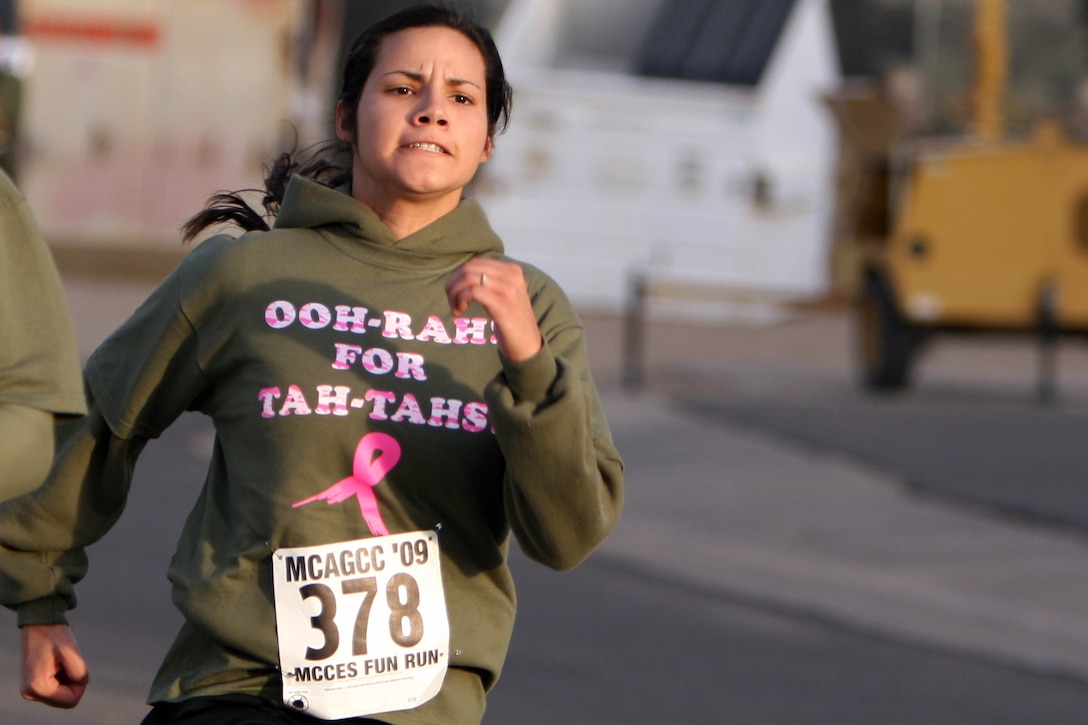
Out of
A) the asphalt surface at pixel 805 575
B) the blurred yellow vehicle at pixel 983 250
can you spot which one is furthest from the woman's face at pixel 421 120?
the blurred yellow vehicle at pixel 983 250

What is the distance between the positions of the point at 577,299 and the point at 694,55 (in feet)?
12.5

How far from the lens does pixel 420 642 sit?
2924 millimetres

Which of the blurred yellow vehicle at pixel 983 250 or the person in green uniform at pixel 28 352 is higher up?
the person in green uniform at pixel 28 352

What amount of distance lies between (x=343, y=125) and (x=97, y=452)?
0.64 meters

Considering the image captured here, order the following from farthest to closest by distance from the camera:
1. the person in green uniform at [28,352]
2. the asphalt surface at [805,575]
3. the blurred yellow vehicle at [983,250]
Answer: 1. the blurred yellow vehicle at [983,250]
2. the asphalt surface at [805,575]
3. the person in green uniform at [28,352]

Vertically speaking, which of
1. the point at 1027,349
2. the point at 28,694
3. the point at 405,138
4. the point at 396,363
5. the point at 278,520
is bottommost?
the point at 1027,349

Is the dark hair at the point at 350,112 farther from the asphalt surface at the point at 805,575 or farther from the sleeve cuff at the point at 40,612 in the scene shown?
the asphalt surface at the point at 805,575

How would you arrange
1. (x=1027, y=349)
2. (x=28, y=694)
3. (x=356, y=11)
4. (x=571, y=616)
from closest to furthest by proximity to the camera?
(x=28, y=694) < (x=571, y=616) < (x=1027, y=349) < (x=356, y=11)

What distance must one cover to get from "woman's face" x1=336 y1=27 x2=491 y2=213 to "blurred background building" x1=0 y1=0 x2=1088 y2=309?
22.2 meters

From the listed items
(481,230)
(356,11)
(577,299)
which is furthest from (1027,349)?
(481,230)

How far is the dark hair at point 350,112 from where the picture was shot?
309 centimetres

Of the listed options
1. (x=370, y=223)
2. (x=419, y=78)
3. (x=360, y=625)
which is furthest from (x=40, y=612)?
(x=419, y=78)

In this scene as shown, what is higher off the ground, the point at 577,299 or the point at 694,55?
the point at 694,55

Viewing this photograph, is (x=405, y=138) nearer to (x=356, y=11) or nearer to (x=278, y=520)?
(x=278, y=520)
